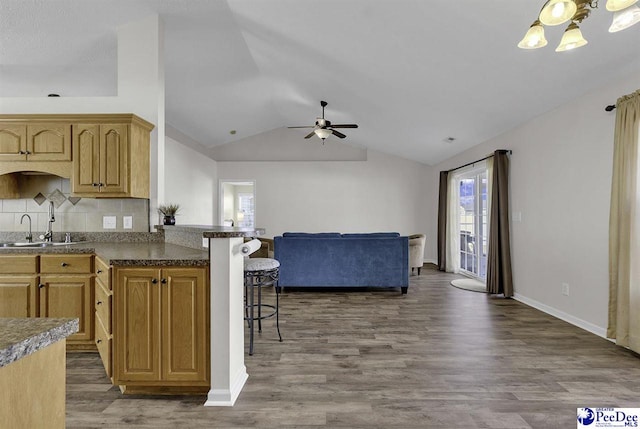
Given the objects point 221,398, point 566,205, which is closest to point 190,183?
point 221,398

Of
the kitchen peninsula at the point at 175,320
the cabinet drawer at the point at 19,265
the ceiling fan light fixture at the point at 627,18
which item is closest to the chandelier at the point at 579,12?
the ceiling fan light fixture at the point at 627,18

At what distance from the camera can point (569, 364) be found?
265cm

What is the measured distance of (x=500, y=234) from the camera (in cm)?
488

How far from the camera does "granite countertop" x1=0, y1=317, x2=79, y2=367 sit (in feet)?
2.08

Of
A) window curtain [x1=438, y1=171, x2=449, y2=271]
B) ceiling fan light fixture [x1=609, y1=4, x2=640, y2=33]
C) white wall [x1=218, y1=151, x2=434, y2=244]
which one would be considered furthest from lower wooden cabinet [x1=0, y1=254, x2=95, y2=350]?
window curtain [x1=438, y1=171, x2=449, y2=271]

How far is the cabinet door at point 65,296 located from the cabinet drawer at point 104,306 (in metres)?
0.25

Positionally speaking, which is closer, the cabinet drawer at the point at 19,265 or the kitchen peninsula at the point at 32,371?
the kitchen peninsula at the point at 32,371

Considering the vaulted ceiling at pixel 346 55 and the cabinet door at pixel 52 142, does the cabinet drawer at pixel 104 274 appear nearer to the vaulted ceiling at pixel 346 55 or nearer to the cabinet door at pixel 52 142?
the cabinet door at pixel 52 142

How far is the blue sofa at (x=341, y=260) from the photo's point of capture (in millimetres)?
5098

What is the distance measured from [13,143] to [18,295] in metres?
1.38

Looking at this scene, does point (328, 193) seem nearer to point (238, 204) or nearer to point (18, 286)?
point (238, 204)

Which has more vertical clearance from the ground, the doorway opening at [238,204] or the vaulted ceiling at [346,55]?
the vaulted ceiling at [346,55]

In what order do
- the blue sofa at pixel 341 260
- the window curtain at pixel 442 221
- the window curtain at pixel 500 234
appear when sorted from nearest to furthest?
the window curtain at pixel 500 234 → the blue sofa at pixel 341 260 → the window curtain at pixel 442 221

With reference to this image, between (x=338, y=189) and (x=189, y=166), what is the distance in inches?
141
